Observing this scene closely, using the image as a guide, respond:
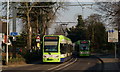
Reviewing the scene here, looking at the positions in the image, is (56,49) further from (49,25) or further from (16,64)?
(49,25)

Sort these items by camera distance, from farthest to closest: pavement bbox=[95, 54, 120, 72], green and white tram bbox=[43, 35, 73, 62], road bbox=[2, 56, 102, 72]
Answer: green and white tram bbox=[43, 35, 73, 62]
pavement bbox=[95, 54, 120, 72]
road bbox=[2, 56, 102, 72]

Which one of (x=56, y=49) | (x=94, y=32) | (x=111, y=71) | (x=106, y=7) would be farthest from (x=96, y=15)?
(x=94, y=32)

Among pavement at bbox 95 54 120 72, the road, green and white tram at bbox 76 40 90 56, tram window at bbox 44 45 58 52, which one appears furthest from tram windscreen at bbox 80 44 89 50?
tram window at bbox 44 45 58 52

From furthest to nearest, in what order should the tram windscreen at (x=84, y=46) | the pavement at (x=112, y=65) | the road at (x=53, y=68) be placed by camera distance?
the tram windscreen at (x=84, y=46)
the pavement at (x=112, y=65)
the road at (x=53, y=68)

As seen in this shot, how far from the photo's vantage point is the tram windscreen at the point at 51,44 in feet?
94.7

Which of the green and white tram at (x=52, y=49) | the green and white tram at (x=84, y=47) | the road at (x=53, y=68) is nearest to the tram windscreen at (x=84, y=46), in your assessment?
the green and white tram at (x=84, y=47)

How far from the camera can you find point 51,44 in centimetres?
2892

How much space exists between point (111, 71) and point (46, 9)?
23695 mm

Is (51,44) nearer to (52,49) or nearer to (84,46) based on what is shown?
(52,49)

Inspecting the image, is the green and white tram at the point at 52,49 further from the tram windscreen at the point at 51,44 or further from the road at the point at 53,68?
the road at the point at 53,68

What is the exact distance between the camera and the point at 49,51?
94.9 feet

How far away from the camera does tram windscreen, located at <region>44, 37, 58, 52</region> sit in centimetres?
2888

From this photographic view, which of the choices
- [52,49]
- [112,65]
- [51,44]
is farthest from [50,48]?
[112,65]

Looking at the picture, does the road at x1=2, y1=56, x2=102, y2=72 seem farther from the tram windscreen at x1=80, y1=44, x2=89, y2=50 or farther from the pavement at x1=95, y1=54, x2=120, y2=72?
the tram windscreen at x1=80, y1=44, x2=89, y2=50
